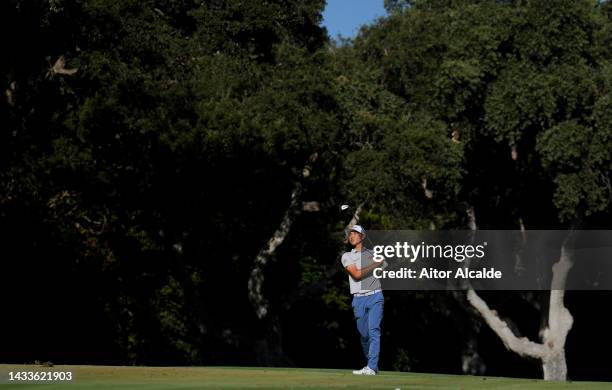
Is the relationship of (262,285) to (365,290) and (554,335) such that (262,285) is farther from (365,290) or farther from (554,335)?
(365,290)

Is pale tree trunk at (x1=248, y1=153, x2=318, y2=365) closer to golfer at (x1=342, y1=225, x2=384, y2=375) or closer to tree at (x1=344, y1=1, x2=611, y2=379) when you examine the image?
tree at (x1=344, y1=1, x2=611, y2=379)

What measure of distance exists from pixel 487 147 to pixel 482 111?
278 centimetres

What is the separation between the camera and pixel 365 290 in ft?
54.2

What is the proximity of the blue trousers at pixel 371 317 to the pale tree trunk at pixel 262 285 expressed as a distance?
22390 millimetres

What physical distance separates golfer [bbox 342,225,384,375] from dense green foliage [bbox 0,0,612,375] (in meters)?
16.7

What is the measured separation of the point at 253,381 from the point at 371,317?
6.13ft

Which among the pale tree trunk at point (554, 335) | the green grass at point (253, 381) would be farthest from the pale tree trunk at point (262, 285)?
the green grass at point (253, 381)

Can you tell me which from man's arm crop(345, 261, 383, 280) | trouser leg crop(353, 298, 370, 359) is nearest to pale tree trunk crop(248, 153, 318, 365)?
trouser leg crop(353, 298, 370, 359)

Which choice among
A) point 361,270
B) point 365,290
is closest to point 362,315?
point 365,290

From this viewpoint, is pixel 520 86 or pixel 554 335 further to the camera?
pixel 554 335

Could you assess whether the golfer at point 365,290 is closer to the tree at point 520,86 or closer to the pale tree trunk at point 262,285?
the tree at point 520,86

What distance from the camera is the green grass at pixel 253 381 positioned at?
48.1 feet

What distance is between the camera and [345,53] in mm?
40438

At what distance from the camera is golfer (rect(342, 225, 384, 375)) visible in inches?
635
